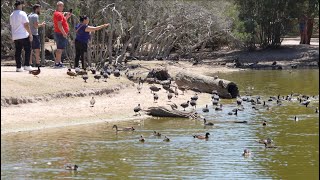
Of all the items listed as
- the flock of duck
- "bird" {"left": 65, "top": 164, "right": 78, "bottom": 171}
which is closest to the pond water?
"bird" {"left": 65, "top": 164, "right": 78, "bottom": 171}

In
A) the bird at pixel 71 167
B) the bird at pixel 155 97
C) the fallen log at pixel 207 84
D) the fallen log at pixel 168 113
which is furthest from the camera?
the fallen log at pixel 207 84

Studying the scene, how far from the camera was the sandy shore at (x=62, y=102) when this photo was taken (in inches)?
668

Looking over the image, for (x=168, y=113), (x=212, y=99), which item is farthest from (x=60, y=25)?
(x=212, y=99)

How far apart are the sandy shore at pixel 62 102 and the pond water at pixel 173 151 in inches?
25.6

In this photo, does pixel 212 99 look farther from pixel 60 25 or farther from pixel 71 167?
pixel 71 167

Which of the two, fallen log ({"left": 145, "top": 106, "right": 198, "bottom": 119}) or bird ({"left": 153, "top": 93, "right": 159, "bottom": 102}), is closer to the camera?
fallen log ({"left": 145, "top": 106, "right": 198, "bottom": 119})

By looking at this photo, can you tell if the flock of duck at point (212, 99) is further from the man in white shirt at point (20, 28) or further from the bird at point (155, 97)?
the man in white shirt at point (20, 28)

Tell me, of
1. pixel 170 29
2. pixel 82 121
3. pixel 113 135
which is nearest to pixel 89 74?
pixel 82 121

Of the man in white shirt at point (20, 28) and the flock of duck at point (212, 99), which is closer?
the man in white shirt at point (20, 28)

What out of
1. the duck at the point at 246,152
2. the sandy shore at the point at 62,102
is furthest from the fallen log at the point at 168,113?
the duck at the point at 246,152

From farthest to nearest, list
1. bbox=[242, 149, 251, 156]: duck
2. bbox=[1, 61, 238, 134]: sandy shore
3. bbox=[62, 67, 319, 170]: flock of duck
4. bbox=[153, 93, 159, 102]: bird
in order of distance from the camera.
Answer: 1. bbox=[153, 93, 159, 102]: bird
2. bbox=[62, 67, 319, 170]: flock of duck
3. bbox=[1, 61, 238, 134]: sandy shore
4. bbox=[242, 149, 251, 156]: duck

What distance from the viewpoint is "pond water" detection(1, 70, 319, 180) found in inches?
484

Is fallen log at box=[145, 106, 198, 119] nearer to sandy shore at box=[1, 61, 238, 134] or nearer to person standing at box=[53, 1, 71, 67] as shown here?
sandy shore at box=[1, 61, 238, 134]

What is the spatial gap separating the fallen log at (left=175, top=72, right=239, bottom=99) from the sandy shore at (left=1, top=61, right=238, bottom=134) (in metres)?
0.97
